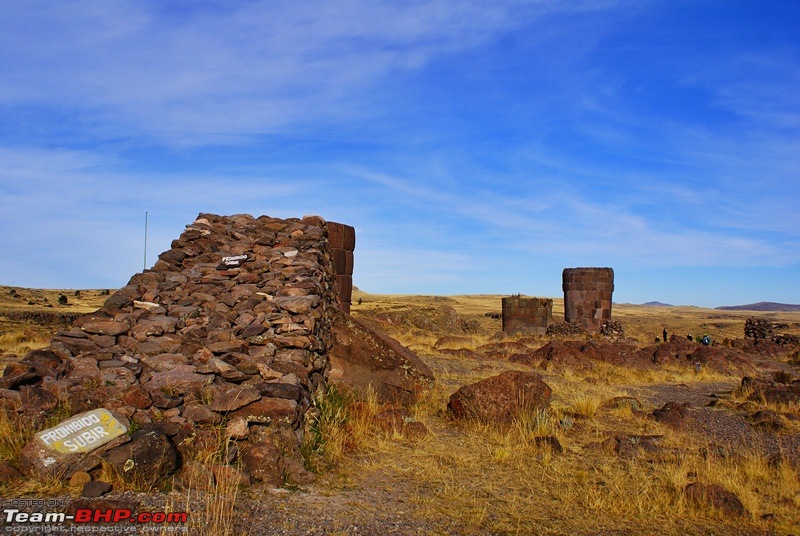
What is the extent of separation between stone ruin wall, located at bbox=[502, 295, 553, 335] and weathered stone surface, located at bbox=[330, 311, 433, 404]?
18.9 m

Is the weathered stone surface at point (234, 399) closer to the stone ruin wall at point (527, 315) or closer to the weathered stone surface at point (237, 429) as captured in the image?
the weathered stone surface at point (237, 429)

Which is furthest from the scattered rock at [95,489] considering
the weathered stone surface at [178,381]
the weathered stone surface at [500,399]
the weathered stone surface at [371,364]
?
the weathered stone surface at [500,399]

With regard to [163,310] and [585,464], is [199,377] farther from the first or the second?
[585,464]

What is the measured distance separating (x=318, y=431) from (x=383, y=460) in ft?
2.41

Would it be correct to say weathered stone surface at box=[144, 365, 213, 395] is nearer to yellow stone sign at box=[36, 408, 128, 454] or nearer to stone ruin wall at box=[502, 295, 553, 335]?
yellow stone sign at box=[36, 408, 128, 454]

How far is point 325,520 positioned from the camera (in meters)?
4.39

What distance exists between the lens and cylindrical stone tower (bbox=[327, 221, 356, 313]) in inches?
520

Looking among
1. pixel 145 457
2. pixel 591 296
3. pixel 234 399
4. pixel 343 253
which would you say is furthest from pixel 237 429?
pixel 591 296

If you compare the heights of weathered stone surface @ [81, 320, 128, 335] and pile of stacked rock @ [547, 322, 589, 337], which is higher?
weathered stone surface @ [81, 320, 128, 335]

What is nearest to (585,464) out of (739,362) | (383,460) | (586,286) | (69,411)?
(383,460)

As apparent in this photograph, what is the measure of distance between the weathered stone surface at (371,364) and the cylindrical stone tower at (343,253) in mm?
4489

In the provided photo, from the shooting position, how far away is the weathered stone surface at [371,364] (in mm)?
8383

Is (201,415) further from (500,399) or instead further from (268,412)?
(500,399)

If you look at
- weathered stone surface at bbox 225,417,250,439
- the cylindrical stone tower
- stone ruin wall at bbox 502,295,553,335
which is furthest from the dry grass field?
stone ruin wall at bbox 502,295,553,335
